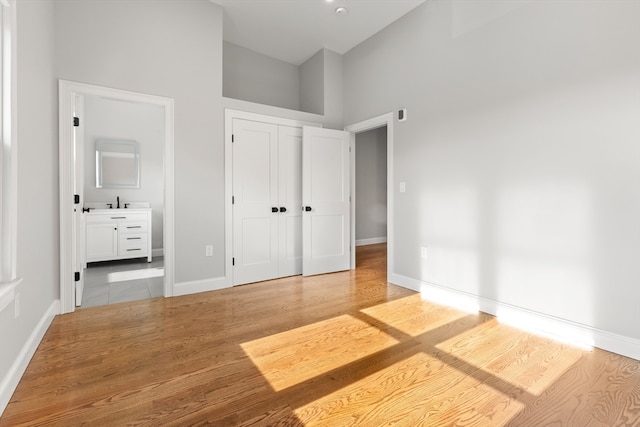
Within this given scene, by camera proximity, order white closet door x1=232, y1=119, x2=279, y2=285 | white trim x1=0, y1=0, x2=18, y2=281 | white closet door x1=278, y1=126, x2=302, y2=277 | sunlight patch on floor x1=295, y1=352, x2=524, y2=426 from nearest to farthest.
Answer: sunlight patch on floor x1=295, y1=352, x2=524, y2=426 → white trim x1=0, y1=0, x2=18, y2=281 → white closet door x1=232, y1=119, x2=279, y2=285 → white closet door x1=278, y1=126, x2=302, y2=277

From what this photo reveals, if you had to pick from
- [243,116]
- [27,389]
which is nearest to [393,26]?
[243,116]

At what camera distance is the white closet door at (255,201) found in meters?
3.57

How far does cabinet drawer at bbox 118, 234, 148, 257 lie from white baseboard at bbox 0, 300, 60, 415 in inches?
92.1

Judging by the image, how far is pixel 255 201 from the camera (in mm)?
3705

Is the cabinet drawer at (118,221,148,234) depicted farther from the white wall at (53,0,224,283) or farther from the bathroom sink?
the white wall at (53,0,224,283)

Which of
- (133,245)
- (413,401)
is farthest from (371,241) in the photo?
(413,401)

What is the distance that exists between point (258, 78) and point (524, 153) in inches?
145

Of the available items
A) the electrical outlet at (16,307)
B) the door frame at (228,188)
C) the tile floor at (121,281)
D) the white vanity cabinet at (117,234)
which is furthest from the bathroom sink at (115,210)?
the electrical outlet at (16,307)

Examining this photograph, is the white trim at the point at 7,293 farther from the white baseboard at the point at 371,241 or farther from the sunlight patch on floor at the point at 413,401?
the white baseboard at the point at 371,241

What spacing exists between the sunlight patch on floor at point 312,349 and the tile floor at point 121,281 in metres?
1.81

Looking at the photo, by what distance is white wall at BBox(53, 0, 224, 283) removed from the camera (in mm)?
2699

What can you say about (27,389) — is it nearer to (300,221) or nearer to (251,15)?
(300,221)

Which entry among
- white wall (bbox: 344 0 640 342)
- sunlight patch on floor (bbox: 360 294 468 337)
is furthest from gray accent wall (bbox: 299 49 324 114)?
sunlight patch on floor (bbox: 360 294 468 337)

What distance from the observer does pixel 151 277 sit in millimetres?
3945
